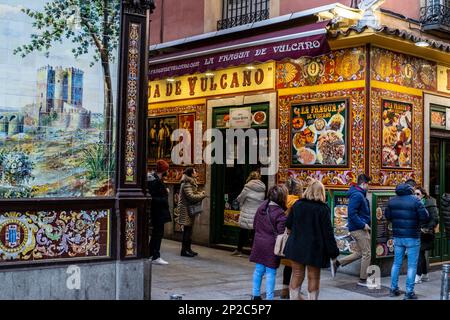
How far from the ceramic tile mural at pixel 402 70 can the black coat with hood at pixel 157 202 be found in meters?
4.35

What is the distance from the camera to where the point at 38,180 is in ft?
23.8

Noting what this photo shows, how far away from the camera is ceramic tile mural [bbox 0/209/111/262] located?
6916mm

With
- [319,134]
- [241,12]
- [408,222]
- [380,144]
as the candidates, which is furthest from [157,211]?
[241,12]

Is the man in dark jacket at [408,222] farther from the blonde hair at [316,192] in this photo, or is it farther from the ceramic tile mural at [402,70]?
the ceramic tile mural at [402,70]

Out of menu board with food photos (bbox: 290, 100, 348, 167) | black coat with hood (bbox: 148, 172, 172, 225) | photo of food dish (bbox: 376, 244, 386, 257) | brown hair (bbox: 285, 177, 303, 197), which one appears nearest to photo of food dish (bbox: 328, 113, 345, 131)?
menu board with food photos (bbox: 290, 100, 348, 167)

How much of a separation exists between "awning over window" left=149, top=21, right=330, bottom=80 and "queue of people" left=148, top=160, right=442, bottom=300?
2.20m

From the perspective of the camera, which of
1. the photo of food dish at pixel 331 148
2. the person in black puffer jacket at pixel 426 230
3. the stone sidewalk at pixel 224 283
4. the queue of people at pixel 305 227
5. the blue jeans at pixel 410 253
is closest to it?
the queue of people at pixel 305 227

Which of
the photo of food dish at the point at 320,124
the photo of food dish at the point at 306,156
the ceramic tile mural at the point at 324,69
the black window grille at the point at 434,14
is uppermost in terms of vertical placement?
the black window grille at the point at 434,14

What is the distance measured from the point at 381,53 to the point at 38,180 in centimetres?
645

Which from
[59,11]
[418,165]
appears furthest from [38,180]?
[418,165]

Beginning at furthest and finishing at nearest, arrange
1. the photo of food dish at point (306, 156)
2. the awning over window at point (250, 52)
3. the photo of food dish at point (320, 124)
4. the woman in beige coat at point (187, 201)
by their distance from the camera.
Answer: the woman in beige coat at point (187, 201) < the photo of food dish at point (306, 156) < the photo of food dish at point (320, 124) < the awning over window at point (250, 52)

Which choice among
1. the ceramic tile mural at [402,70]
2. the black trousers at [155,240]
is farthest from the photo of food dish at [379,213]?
the black trousers at [155,240]

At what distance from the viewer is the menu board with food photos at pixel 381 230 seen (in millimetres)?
10219

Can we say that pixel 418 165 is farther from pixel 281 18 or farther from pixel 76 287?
pixel 76 287
